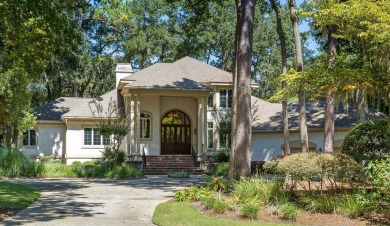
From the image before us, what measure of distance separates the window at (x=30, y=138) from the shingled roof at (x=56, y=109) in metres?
1.31

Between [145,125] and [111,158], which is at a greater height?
[145,125]

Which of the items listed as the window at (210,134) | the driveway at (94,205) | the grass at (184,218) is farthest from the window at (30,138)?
the grass at (184,218)

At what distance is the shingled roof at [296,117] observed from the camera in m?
28.7

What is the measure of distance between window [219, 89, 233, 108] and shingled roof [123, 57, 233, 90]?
90cm

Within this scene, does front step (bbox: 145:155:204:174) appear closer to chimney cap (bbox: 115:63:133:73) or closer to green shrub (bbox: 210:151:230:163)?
green shrub (bbox: 210:151:230:163)

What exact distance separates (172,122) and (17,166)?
10925 millimetres

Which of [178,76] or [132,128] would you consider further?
[178,76]

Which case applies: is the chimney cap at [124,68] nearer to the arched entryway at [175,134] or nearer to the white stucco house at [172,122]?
the white stucco house at [172,122]

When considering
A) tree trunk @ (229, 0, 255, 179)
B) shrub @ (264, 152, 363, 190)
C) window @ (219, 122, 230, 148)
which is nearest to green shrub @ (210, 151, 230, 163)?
window @ (219, 122, 230, 148)

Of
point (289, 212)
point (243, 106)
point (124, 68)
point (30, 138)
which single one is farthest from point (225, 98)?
point (289, 212)

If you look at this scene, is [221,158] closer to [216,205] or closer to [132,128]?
[132,128]

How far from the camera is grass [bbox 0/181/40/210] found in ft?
40.7

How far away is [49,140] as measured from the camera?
1334 inches

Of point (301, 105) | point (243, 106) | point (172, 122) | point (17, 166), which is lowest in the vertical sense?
point (17, 166)
